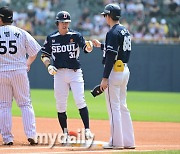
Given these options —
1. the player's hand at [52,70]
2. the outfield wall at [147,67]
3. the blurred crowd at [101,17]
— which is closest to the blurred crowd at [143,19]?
the blurred crowd at [101,17]

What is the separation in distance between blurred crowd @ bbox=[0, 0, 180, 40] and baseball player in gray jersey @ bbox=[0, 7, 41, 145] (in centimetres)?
1592

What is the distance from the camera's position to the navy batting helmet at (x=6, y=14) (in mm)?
8477

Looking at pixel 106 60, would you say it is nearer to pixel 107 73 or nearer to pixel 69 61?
pixel 107 73

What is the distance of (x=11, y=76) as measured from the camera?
8.48 meters

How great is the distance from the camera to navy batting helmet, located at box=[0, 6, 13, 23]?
8.48m

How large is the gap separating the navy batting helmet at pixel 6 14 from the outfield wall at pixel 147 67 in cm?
1546

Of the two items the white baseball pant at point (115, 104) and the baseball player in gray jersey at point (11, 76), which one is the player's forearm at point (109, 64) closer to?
the white baseball pant at point (115, 104)

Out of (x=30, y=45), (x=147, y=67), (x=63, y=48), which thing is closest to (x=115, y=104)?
(x=63, y=48)

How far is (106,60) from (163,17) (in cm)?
1788

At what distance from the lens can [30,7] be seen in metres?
26.3

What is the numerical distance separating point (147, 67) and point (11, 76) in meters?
15.9

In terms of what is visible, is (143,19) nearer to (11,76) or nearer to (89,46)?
(89,46)

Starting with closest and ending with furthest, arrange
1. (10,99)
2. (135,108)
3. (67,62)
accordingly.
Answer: (10,99) → (67,62) → (135,108)

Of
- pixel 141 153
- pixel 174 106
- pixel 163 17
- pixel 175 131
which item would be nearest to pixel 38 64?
pixel 163 17
